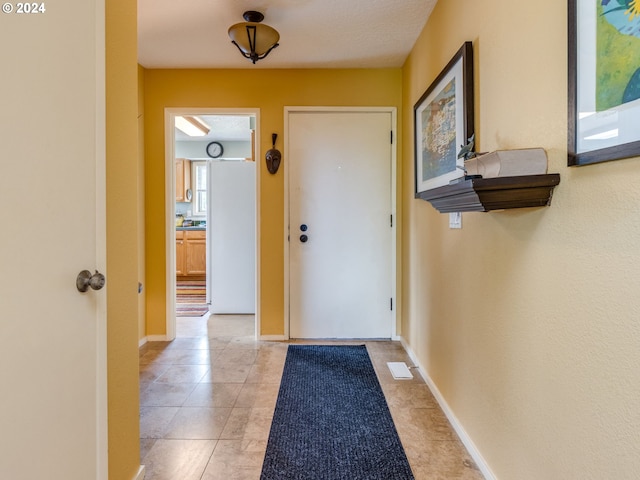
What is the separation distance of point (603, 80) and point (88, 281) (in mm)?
1395

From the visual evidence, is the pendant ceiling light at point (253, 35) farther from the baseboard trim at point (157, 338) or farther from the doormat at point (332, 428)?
the baseboard trim at point (157, 338)

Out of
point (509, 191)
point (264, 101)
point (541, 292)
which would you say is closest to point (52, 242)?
point (509, 191)

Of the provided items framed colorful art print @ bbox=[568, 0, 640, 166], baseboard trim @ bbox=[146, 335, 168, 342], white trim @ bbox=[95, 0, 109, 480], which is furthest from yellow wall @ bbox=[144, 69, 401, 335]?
framed colorful art print @ bbox=[568, 0, 640, 166]

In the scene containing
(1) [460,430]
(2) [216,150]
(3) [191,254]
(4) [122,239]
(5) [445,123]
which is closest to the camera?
(4) [122,239]

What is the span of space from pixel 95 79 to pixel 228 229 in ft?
9.53

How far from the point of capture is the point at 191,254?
5941 millimetres

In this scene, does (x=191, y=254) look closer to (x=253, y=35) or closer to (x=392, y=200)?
(x=392, y=200)

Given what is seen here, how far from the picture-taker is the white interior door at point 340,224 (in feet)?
10.1

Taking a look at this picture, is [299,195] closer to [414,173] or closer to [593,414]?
[414,173]

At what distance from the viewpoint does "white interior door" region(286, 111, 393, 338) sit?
3066mm

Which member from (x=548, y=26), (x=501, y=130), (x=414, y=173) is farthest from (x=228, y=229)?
(x=548, y=26)

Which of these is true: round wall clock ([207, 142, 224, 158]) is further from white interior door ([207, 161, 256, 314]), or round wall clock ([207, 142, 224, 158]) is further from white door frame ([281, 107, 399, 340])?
white door frame ([281, 107, 399, 340])

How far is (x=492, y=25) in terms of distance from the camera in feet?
4.55

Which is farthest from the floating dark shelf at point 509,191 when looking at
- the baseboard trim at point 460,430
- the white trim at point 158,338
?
the white trim at point 158,338
